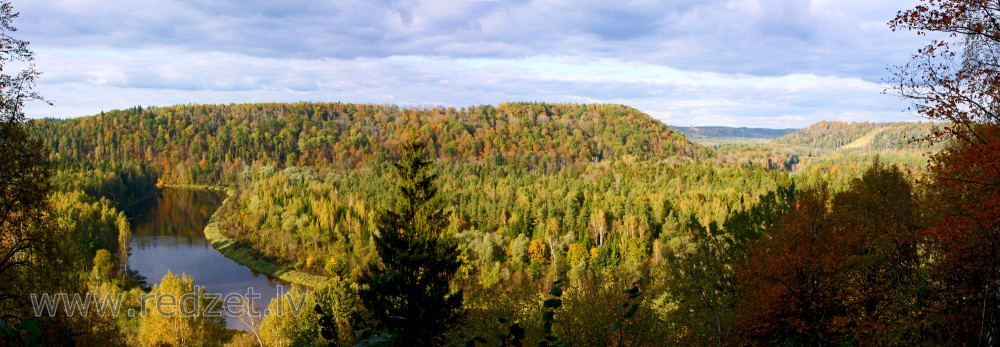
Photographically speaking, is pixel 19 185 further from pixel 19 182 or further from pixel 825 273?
pixel 825 273

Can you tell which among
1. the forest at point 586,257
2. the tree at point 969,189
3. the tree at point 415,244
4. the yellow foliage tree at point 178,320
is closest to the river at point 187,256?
the forest at point 586,257

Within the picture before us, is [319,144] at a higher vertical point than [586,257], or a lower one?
higher

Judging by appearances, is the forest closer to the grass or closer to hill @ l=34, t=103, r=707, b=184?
the grass

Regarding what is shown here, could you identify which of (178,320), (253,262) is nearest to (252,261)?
(253,262)

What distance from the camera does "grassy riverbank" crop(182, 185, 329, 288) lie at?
192 feet

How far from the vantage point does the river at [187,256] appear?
180 ft

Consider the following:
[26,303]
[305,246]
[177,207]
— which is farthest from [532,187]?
[26,303]

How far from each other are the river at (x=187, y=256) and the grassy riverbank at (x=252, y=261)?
0.82 meters

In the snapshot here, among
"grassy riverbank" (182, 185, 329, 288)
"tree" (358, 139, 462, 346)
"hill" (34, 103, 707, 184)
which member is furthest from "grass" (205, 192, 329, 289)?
"hill" (34, 103, 707, 184)

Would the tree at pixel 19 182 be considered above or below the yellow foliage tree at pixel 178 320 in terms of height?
above

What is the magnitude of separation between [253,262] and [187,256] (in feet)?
28.8

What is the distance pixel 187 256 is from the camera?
67438 millimetres

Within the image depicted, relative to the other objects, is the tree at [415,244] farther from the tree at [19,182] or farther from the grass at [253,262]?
the grass at [253,262]

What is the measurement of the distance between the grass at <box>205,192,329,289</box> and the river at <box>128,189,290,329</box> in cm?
82
